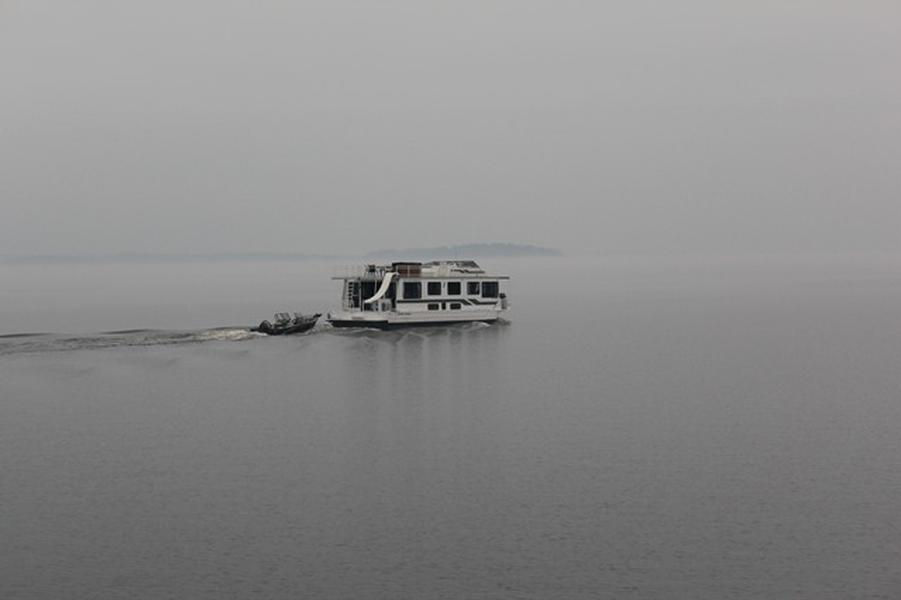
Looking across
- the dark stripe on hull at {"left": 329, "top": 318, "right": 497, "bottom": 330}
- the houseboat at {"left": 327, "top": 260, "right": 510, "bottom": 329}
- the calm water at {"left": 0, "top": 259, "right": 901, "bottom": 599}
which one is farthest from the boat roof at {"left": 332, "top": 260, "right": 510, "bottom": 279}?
the calm water at {"left": 0, "top": 259, "right": 901, "bottom": 599}

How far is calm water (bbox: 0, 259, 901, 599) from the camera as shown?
28734 mm

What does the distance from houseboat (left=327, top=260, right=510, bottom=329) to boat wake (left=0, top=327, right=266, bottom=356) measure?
10233 mm

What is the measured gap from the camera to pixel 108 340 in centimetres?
7912

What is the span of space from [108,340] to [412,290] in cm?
2699

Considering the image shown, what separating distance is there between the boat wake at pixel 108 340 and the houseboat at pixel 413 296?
1023 centimetres

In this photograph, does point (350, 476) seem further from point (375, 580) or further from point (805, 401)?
point (805, 401)

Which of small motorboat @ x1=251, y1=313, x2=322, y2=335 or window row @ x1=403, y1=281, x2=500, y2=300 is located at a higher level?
window row @ x1=403, y1=281, x2=500, y2=300

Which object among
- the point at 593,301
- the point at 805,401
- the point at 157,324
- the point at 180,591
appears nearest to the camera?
the point at 180,591

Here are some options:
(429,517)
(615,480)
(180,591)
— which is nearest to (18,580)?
(180,591)

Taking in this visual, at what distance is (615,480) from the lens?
126 feet

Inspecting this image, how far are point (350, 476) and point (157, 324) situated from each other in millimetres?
75725

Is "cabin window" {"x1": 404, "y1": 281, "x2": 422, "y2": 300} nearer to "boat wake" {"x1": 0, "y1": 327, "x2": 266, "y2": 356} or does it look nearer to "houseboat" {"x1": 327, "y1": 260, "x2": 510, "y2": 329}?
"houseboat" {"x1": 327, "y1": 260, "x2": 510, "y2": 329}

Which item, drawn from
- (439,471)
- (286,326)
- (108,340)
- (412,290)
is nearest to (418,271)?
(412,290)

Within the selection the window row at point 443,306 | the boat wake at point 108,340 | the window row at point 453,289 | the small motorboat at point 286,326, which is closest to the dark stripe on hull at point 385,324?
the window row at point 443,306
